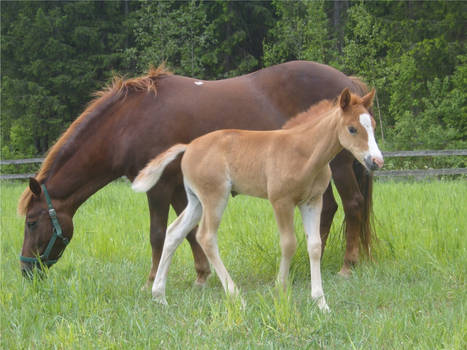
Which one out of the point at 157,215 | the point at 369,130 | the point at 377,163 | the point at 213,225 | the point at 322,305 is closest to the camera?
the point at 377,163

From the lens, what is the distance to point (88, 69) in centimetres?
2250

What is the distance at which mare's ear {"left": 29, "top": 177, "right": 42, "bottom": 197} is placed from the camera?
459cm

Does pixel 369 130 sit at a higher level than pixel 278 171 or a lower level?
higher

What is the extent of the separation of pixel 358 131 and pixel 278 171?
65 cm

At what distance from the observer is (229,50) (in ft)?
69.1

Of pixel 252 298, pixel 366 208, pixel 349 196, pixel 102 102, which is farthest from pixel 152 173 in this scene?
pixel 366 208

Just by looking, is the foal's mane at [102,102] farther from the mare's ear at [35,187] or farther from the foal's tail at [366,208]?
the foal's tail at [366,208]

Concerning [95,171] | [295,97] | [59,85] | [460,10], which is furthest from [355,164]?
[59,85]

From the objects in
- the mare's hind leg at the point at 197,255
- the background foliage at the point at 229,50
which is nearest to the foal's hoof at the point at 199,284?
the mare's hind leg at the point at 197,255

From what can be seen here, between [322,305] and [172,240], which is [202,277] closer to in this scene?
[172,240]

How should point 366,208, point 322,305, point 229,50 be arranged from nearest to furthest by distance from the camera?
point 322,305 → point 366,208 → point 229,50

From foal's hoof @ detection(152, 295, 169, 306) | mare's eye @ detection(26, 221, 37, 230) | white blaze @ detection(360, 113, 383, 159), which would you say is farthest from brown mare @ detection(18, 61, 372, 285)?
white blaze @ detection(360, 113, 383, 159)

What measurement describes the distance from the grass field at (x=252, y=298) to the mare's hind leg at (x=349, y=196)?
0.28 metres

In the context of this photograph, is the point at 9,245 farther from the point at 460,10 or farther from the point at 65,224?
the point at 460,10
